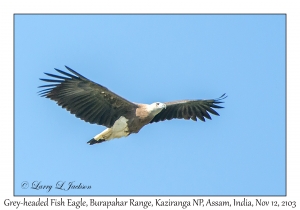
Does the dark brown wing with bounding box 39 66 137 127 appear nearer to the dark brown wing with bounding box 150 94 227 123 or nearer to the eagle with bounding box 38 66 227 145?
the eagle with bounding box 38 66 227 145

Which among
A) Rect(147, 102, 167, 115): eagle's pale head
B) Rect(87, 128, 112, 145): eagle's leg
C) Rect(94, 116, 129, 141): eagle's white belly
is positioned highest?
Rect(147, 102, 167, 115): eagle's pale head

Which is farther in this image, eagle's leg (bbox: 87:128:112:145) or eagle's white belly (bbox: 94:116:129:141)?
eagle's leg (bbox: 87:128:112:145)

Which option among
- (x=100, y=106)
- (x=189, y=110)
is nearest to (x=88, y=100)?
(x=100, y=106)

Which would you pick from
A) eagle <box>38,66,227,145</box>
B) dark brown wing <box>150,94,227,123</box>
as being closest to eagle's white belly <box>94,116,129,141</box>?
eagle <box>38,66,227,145</box>

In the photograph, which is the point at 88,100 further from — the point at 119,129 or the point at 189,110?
the point at 189,110

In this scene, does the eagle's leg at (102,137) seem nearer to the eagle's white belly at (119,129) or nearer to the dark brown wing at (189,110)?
the eagle's white belly at (119,129)

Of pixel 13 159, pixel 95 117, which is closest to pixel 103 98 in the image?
pixel 95 117

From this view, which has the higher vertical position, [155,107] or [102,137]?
[155,107]
